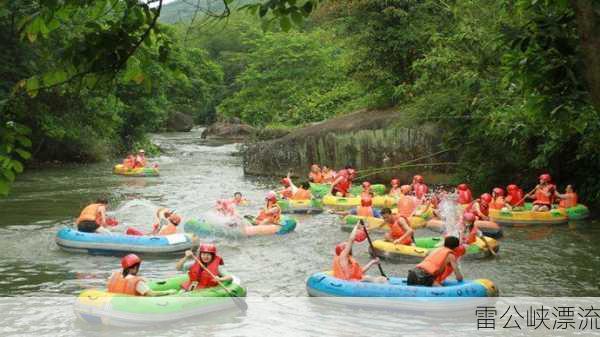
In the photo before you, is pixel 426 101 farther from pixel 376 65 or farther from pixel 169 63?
pixel 169 63

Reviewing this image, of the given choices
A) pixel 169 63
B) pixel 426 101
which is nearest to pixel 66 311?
pixel 169 63

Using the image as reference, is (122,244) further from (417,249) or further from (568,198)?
(568,198)

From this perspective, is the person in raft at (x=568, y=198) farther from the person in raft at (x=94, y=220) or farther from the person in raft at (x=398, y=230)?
the person in raft at (x=94, y=220)

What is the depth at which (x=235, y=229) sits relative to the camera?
15.9 meters

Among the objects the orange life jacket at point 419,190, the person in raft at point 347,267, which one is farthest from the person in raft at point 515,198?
the person in raft at point 347,267

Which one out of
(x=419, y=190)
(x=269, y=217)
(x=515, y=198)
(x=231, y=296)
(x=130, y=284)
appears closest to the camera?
(x=130, y=284)

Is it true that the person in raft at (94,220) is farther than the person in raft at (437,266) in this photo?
Yes

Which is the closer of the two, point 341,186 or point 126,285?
point 126,285

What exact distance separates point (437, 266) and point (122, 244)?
6.20 meters

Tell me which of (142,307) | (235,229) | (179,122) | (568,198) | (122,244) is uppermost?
(179,122)

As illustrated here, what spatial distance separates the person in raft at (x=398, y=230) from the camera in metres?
13.6

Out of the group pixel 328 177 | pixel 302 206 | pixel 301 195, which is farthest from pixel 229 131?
pixel 302 206

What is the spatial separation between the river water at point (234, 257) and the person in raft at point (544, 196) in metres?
0.72

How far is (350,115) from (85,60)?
2459 cm
